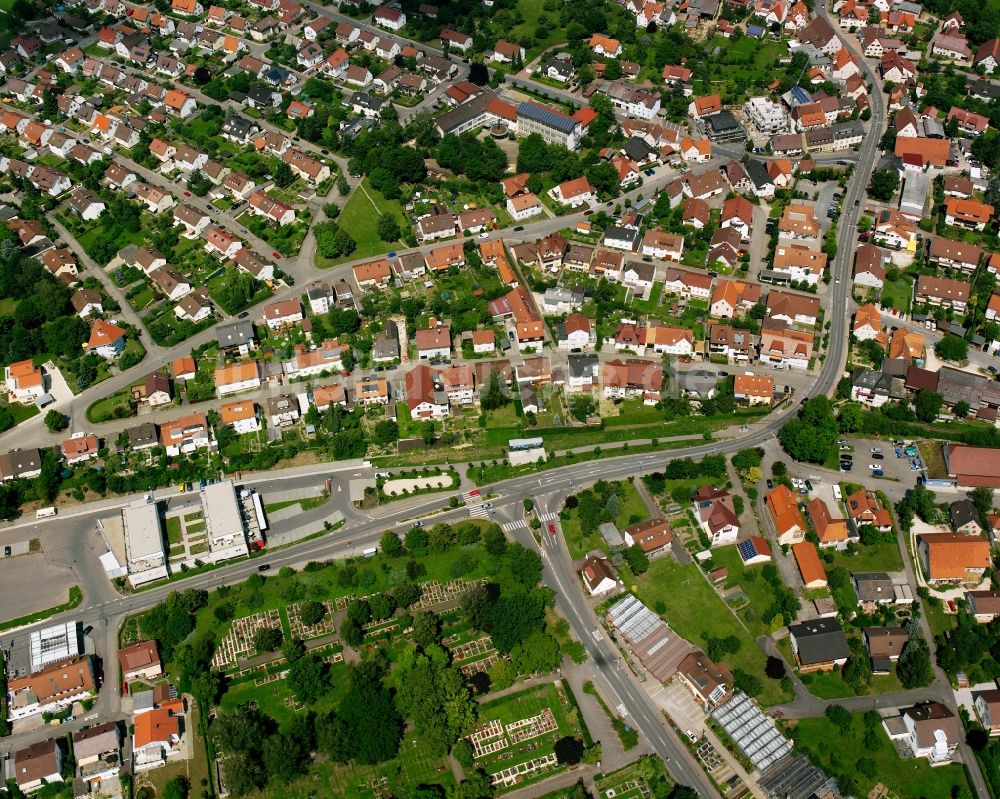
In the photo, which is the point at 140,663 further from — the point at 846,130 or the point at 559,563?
the point at 846,130

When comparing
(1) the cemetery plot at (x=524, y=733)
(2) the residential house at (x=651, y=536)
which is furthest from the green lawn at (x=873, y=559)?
(1) the cemetery plot at (x=524, y=733)

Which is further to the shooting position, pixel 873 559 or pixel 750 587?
pixel 873 559

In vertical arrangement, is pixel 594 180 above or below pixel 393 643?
above

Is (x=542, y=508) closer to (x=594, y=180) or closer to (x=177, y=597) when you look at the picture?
(x=177, y=597)

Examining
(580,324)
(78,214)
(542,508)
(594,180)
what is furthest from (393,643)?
(78,214)

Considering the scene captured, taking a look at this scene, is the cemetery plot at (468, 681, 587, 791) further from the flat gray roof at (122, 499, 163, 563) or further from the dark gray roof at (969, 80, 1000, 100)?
the dark gray roof at (969, 80, 1000, 100)

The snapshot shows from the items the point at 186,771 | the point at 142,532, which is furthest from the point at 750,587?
the point at 142,532
